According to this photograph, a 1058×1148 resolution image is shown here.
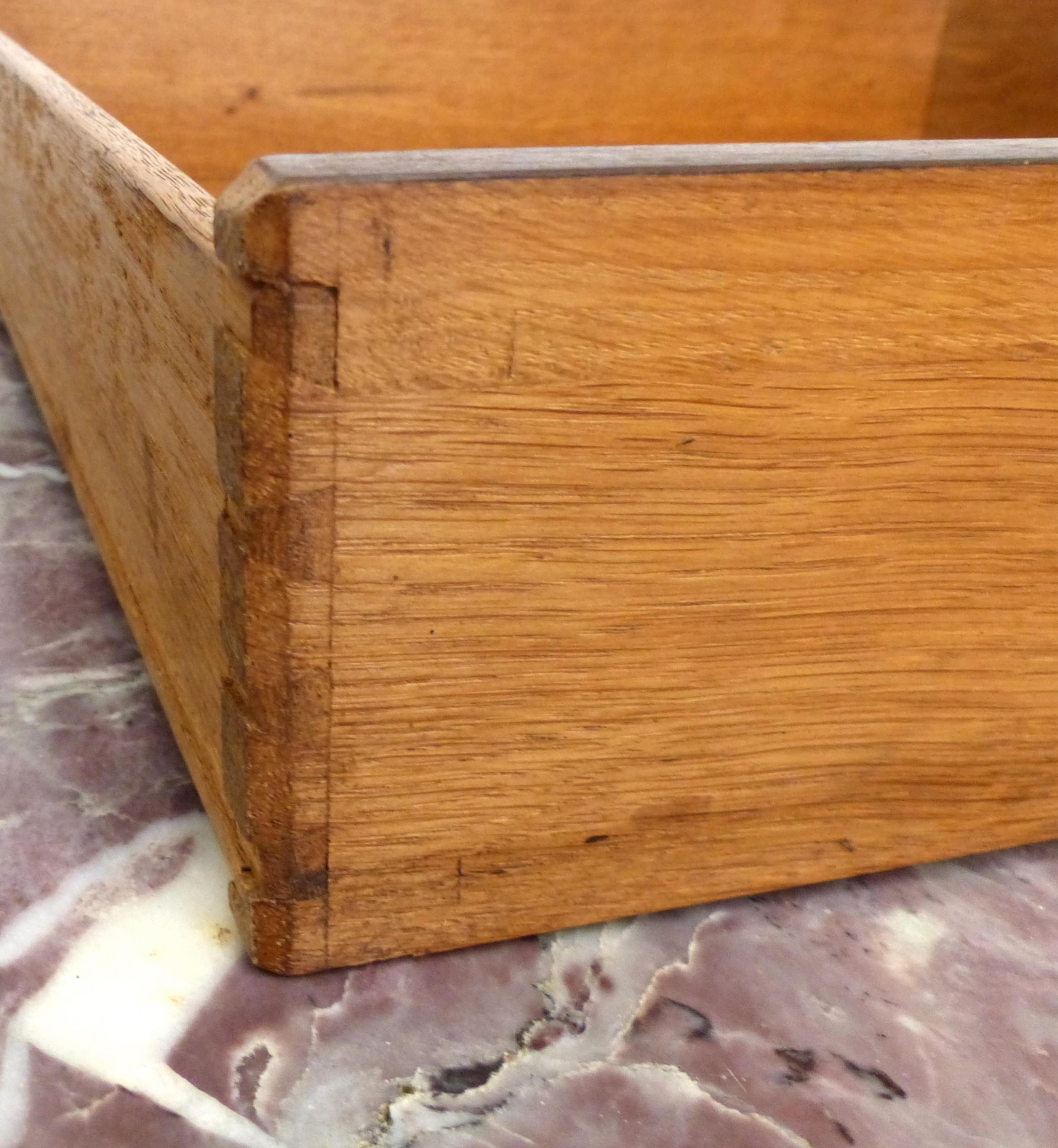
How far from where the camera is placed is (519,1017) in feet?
2.13

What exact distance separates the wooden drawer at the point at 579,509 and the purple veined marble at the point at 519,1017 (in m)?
0.03

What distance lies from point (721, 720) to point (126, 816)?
1.19ft

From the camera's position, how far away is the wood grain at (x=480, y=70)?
5.10 feet

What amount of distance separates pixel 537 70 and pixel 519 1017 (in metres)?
1.36

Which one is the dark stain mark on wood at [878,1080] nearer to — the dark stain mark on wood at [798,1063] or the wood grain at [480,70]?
the dark stain mark on wood at [798,1063]

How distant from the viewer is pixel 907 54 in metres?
1.79

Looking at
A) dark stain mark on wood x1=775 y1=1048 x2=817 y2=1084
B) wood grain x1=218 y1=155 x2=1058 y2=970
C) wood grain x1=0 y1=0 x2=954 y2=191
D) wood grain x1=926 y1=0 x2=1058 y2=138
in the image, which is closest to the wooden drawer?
wood grain x1=218 y1=155 x2=1058 y2=970

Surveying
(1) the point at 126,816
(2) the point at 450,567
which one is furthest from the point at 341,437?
(1) the point at 126,816

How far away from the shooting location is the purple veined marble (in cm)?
59

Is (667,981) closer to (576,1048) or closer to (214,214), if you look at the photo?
(576,1048)

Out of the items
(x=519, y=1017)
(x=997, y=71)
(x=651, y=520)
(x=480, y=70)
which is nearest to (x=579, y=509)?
(x=651, y=520)

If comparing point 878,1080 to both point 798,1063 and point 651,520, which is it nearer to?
point 798,1063

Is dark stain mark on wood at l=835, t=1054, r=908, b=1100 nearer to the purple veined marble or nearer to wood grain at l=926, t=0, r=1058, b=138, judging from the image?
the purple veined marble

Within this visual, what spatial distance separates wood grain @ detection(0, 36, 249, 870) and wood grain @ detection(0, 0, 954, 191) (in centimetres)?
50
